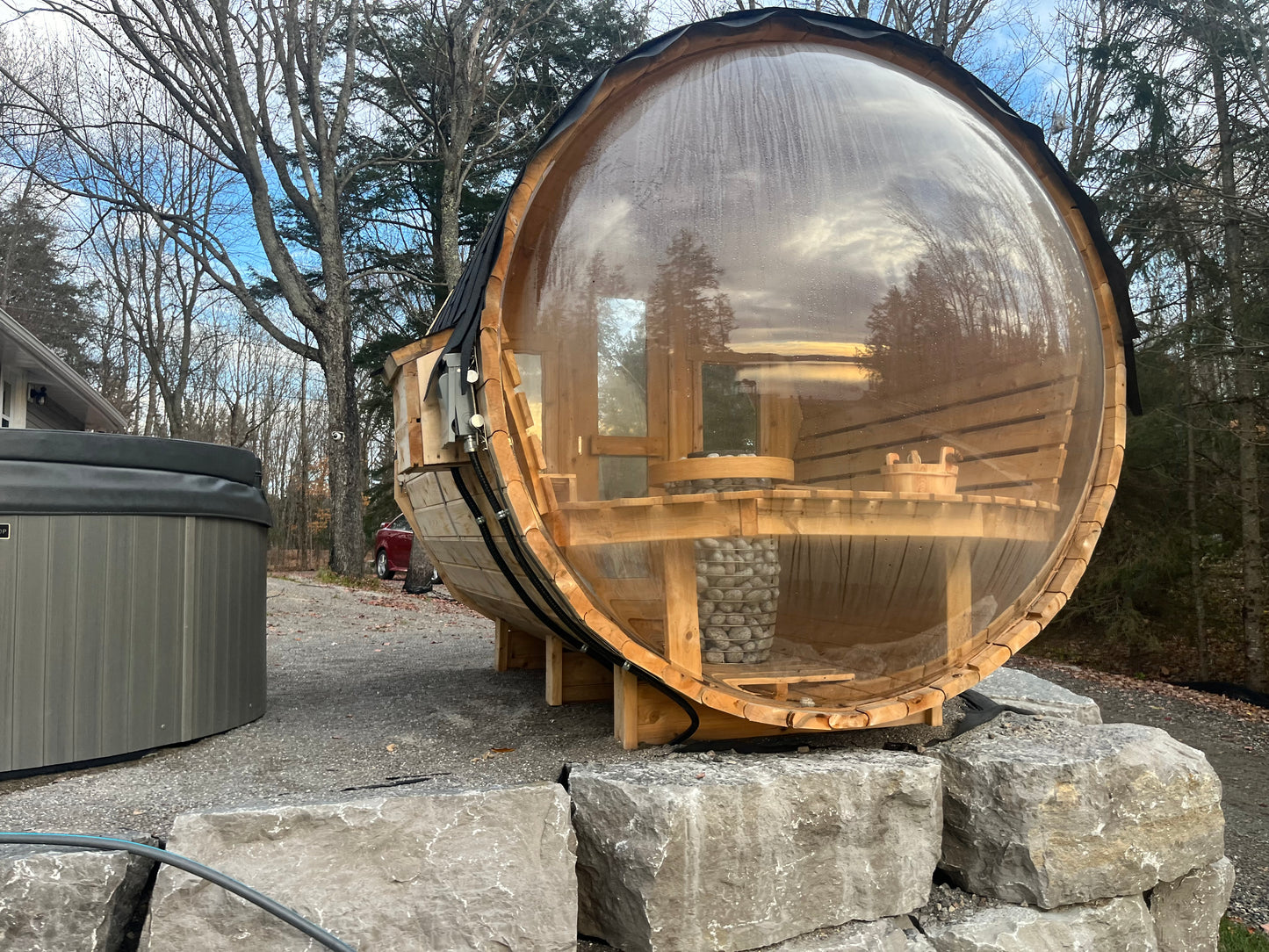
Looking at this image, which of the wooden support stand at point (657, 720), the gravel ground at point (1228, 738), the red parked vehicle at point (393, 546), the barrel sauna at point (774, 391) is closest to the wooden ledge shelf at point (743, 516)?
the barrel sauna at point (774, 391)

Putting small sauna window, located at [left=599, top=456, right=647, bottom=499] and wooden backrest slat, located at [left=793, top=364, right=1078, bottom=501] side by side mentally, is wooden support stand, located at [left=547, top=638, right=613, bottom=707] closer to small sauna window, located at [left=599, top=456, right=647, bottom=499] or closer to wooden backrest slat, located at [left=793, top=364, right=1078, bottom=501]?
small sauna window, located at [left=599, top=456, right=647, bottom=499]

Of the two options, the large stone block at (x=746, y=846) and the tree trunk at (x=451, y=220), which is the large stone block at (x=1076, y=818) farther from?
the tree trunk at (x=451, y=220)

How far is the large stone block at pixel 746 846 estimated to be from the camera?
6.92 ft

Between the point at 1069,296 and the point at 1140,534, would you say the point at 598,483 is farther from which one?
the point at 1140,534

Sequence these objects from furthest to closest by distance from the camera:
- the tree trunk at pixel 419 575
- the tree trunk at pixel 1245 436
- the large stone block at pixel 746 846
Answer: the tree trunk at pixel 419 575 → the tree trunk at pixel 1245 436 → the large stone block at pixel 746 846

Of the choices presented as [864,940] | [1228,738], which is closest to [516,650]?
[864,940]

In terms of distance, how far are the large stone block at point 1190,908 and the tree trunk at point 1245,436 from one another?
22.6ft

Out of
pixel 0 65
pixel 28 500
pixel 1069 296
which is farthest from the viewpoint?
pixel 0 65

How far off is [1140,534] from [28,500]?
10.2 meters

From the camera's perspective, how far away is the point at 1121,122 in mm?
10211

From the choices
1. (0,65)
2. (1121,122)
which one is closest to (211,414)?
(0,65)

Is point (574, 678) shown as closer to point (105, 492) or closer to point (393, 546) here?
point (105, 492)

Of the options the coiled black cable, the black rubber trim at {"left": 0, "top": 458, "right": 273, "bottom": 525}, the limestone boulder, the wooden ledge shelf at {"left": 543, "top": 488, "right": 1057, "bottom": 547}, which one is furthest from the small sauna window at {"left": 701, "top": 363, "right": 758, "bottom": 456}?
the black rubber trim at {"left": 0, "top": 458, "right": 273, "bottom": 525}

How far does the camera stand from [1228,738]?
22.4 ft
